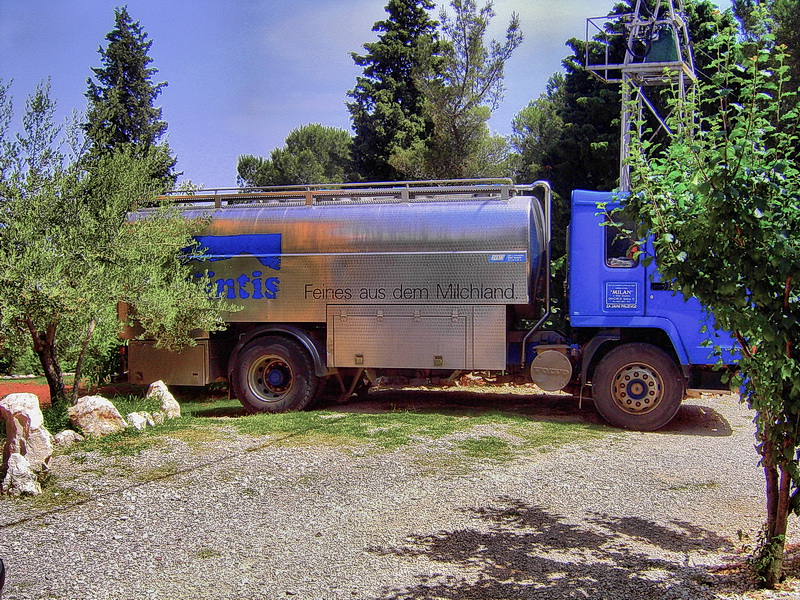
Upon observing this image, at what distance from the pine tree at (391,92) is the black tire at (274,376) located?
1795 cm

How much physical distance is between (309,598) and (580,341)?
652 cm

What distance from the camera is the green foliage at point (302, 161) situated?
46375mm

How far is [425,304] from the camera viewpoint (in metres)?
10.0

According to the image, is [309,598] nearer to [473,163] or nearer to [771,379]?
[771,379]

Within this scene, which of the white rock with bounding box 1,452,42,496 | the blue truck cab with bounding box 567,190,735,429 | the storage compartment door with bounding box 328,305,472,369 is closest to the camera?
the white rock with bounding box 1,452,42,496

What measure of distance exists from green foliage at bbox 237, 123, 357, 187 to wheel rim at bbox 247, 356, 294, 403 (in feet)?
103

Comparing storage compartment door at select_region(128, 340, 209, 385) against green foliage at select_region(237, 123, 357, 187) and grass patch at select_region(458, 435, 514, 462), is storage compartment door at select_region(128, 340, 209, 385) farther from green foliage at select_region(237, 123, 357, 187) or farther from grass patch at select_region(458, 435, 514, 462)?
green foliage at select_region(237, 123, 357, 187)

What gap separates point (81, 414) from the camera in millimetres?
8055

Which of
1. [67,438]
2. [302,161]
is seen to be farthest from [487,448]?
[302,161]

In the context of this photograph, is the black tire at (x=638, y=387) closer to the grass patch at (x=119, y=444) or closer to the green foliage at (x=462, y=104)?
the grass patch at (x=119, y=444)

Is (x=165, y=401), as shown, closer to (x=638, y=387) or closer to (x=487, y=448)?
(x=487, y=448)

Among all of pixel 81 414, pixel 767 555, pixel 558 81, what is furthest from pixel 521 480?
pixel 558 81

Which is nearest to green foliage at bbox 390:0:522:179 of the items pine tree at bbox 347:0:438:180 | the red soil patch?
pine tree at bbox 347:0:438:180

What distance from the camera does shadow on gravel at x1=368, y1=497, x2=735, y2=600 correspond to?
4.21 metres
